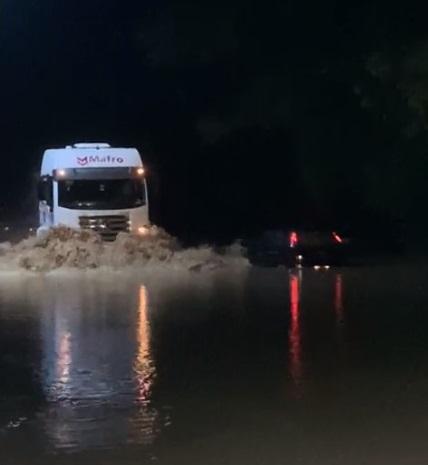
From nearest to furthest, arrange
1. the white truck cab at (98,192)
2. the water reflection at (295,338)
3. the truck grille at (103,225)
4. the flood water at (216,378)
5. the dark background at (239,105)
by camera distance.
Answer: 1. the flood water at (216,378)
2. the water reflection at (295,338)
3. the dark background at (239,105)
4. the truck grille at (103,225)
5. the white truck cab at (98,192)

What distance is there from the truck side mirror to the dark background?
5.13 m

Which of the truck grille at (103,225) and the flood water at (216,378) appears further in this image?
the truck grille at (103,225)

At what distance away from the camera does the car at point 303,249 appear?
117 ft

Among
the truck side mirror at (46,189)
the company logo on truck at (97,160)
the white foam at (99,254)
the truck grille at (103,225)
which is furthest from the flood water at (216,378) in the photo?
the truck side mirror at (46,189)

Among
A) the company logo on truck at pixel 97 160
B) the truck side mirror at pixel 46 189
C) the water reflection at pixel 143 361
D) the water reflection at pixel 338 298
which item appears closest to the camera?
the water reflection at pixel 143 361

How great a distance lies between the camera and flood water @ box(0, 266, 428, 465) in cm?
1099

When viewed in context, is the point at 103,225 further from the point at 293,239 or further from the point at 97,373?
the point at 97,373

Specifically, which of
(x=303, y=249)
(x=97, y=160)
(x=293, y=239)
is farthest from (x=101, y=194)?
(x=303, y=249)

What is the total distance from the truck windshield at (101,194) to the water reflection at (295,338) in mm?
9811

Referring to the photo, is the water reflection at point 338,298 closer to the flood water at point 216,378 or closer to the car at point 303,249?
the flood water at point 216,378

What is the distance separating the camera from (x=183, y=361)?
16.2 m

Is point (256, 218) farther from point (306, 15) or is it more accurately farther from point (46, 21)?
point (306, 15)

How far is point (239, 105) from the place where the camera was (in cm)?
4069

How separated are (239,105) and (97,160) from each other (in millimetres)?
5696
